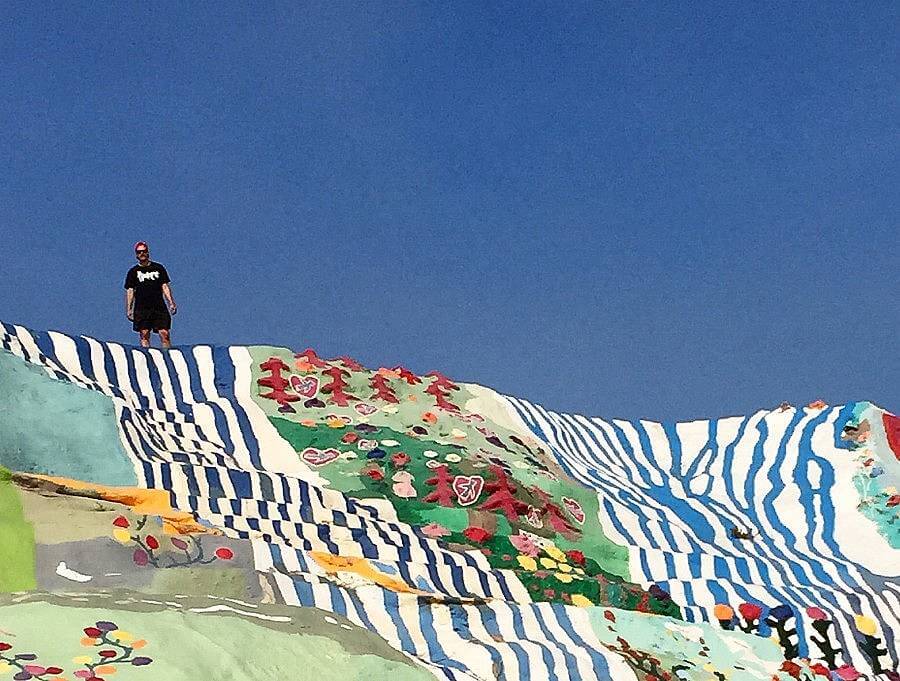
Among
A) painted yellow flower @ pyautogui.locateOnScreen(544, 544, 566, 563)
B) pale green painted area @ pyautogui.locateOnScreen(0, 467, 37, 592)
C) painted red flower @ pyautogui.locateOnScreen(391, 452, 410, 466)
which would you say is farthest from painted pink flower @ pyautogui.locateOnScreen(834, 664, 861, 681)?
pale green painted area @ pyautogui.locateOnScreen(0, 467, 37, 592)

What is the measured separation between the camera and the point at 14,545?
15.7ft

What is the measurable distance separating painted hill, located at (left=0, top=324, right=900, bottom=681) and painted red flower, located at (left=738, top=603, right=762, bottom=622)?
14 millimetres

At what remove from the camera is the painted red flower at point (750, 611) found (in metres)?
6.18

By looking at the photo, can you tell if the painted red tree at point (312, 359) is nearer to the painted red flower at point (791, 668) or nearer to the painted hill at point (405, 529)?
the painted hill at point (405, 529)

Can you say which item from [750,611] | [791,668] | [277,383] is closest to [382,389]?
[277,383]

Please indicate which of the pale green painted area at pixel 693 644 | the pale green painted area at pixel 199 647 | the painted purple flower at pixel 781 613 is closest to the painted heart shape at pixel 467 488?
the painted purple flower at pixel 781 613

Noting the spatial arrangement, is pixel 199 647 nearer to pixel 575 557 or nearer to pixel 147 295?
pixel 575 557

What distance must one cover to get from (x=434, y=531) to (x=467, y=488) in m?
0.76

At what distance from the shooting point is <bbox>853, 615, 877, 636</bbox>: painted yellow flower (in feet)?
20.6

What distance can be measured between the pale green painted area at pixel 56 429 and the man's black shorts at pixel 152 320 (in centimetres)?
222

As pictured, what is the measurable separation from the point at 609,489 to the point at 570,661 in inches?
203

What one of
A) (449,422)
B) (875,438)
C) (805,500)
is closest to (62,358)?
(449,422)

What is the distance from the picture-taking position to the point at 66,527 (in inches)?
194

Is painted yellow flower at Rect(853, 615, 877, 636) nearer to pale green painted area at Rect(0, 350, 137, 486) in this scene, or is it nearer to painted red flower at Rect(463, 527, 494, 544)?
painted red flower at Rect(463, 527, 494, 544)
